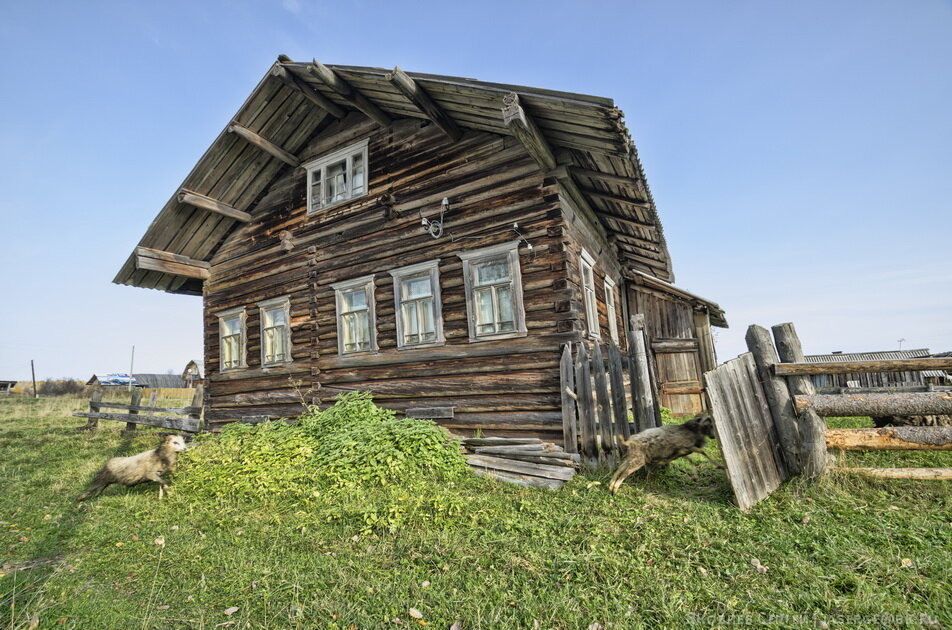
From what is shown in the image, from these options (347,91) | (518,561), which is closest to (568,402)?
(518,561)

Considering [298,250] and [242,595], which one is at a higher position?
[298,250]

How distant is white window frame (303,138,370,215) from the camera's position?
1054cm

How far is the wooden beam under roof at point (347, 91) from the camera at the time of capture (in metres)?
9.07

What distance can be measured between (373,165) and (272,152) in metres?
2.89

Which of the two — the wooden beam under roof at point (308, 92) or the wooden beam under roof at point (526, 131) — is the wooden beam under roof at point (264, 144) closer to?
the wooden beam under roof at point (308, 92)

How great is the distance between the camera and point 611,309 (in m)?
11.8

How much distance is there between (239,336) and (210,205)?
3.68m

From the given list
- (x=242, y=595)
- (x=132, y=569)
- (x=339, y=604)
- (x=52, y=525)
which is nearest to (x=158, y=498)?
(x=52, y=525)

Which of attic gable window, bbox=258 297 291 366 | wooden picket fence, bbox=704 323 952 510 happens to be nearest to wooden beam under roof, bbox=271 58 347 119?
attic gable window, bbox=258 297 291 366

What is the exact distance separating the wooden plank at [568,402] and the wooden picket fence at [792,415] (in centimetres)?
256

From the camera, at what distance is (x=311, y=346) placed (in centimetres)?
1095

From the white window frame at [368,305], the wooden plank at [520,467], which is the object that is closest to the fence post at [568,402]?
the wooden plank at [520,467]

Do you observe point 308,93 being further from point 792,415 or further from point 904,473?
point 904,473

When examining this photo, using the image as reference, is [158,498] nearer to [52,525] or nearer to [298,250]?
[52,525]
